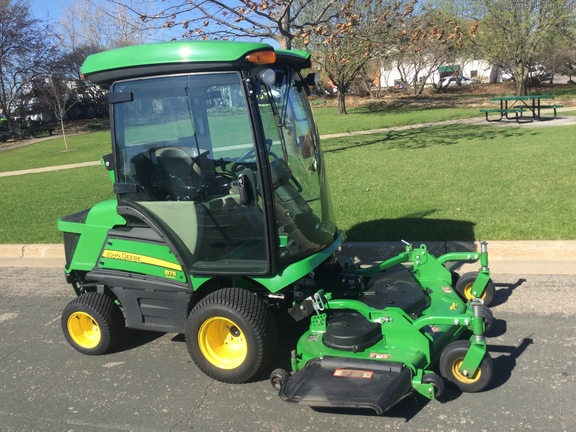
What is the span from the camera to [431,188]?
364 inches

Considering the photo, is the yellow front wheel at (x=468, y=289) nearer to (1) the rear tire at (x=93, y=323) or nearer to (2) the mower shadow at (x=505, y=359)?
(2) the mower shadow at (x=505, y=359)

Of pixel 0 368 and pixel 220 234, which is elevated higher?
pixel 220 234

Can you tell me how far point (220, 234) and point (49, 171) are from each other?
54.0ft

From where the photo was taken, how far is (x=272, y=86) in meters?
3.81

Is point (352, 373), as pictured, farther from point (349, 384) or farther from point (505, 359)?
point (505, 359)

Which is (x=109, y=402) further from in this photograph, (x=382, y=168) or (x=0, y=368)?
(x=382, y=168)

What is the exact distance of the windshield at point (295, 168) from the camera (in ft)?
12.5

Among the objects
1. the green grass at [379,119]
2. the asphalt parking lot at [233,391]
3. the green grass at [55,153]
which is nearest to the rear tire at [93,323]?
the asphalt parking lot at [233,391]

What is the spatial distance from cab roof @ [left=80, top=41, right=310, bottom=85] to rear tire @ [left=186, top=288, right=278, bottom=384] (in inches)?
60.1

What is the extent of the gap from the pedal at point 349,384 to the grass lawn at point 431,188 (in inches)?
133

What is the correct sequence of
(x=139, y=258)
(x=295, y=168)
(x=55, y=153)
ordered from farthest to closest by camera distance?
1. (x=55, y=153)
2. (x=139, y=258)
3. (x=295, y=168)

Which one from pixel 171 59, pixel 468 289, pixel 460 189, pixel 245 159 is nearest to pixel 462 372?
pixel 468 289

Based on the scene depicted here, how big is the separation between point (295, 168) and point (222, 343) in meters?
1.35

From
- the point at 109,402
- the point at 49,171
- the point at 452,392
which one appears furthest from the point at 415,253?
the point at 49,171
